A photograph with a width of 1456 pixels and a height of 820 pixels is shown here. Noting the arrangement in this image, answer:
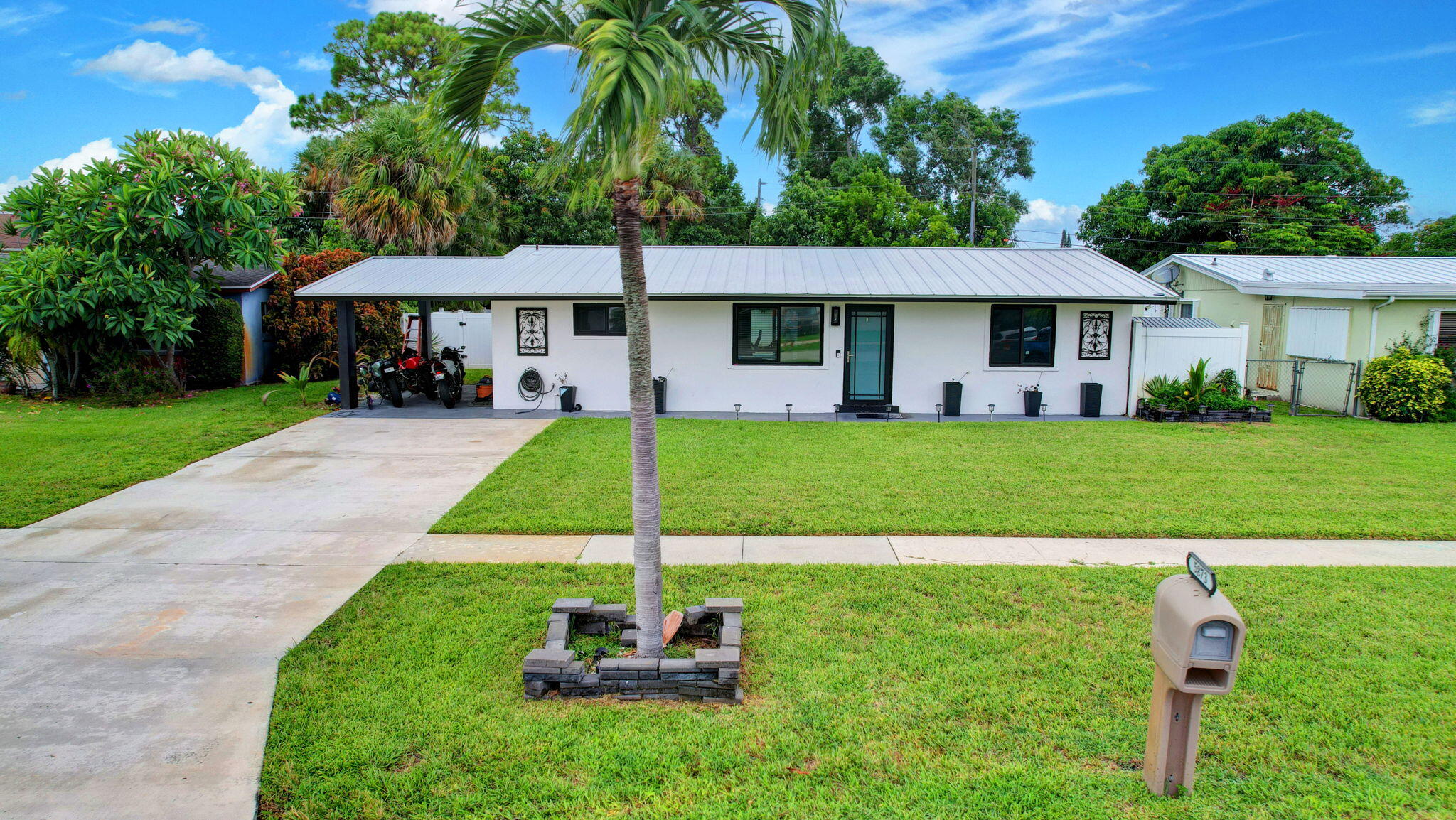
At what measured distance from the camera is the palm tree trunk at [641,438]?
14.3 feet

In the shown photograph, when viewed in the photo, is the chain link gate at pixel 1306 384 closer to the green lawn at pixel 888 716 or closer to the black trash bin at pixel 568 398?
the green lawn at pixel 888 716

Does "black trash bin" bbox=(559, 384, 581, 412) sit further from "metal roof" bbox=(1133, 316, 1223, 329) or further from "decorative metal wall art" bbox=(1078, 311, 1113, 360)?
"metal roof" bbox=(1133, 316, 1223, 329)

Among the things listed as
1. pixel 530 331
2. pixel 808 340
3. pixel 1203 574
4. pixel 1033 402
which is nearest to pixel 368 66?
pixel 530 331

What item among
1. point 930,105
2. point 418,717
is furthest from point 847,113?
point 418,717

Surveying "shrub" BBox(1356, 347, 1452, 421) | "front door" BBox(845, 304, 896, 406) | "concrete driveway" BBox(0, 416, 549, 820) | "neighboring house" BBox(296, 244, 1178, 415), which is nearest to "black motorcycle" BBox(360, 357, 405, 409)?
"neighboring house" BBox(296, 244, 1178, 415)

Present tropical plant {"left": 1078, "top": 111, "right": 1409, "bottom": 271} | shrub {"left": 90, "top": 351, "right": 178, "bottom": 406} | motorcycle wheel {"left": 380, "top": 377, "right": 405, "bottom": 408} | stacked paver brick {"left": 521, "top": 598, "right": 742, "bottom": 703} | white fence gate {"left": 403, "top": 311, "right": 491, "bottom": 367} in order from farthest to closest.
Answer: tropical plant {"left": 1078, "top": 111, "right": 1409, "bottom": 271}
white fence gate {"left": 403, "top": 311, "right": 491, "bottom": 367}
shrub {"left": 90, "top": 351, "right": 178, "bottom": 406}
motorcycle wheel {"left": 380, "top": 377, "right": 405, "bottom": 408}
stacked paver brick {"left": 521, "top": 598, "right": 742, "bottom": 703}

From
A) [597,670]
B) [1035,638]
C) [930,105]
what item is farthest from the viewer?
[930,105]

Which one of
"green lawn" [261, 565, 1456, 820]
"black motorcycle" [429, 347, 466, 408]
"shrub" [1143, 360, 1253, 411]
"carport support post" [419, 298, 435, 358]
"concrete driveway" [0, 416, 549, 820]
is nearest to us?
"green lawn" [261, 565, 1456, 820]

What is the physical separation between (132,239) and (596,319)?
A: 8.48 meters

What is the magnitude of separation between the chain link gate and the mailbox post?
44.9 feet

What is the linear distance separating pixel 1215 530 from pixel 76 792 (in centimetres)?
829

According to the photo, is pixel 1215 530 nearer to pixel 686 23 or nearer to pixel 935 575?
pixel 935 575

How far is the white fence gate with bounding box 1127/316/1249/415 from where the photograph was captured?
14.4 m

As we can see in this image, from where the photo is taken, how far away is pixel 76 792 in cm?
355
